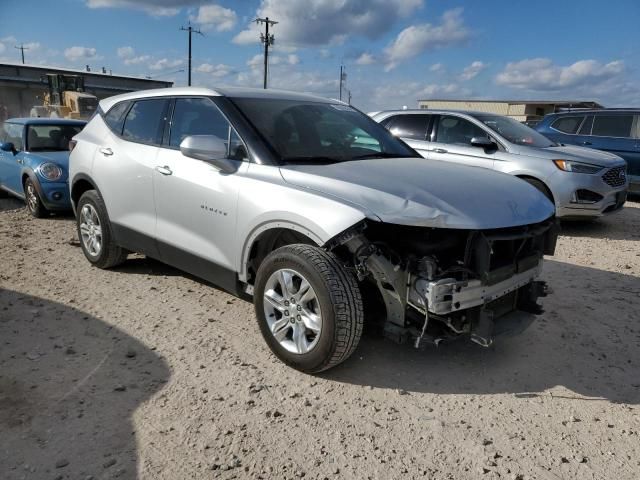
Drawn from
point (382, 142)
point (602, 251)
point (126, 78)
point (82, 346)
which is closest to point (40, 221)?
point (82, 346)

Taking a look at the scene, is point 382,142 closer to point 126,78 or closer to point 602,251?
point 602,251

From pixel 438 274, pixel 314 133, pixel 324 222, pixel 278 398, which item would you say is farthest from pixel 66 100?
pixel 438 274

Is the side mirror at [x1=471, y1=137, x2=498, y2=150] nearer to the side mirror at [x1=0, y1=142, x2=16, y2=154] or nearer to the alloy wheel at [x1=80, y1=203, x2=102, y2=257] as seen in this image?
the alloy wheel at [x1=80, y1=203, x2=102, y2=257]

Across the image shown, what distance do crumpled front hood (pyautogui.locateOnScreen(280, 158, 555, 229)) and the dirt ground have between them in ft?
3.50

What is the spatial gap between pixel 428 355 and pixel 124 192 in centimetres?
295

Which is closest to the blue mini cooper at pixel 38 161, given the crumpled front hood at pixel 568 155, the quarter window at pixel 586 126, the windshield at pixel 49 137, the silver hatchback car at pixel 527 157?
the windshield at pixel 49 137

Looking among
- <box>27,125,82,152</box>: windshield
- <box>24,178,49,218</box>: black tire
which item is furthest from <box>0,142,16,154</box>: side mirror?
<box>24,178,49,218</box>: black tire

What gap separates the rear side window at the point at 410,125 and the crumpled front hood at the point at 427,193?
447 centimetres

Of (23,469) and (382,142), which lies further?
(382,142)

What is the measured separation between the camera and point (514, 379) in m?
3.32

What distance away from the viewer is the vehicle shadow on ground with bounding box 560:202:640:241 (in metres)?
7.50

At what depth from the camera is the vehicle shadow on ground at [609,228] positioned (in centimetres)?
750

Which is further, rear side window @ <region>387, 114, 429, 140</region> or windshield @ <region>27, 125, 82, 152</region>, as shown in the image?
rear side window @ <region>387, 114, 429, 140</region>

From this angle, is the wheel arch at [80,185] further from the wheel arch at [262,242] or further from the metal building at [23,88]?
the metal building at [23,88]
